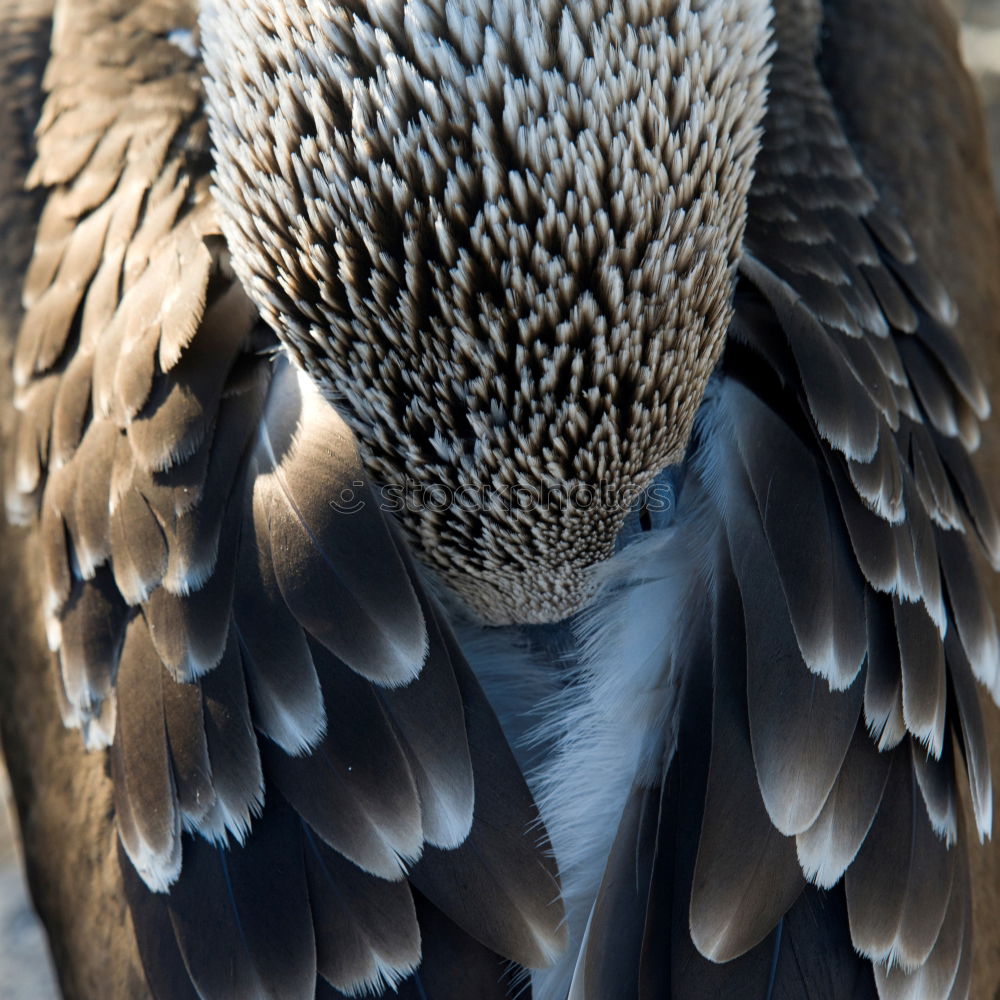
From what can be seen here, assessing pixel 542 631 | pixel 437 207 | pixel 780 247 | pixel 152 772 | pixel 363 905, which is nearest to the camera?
pixel 437 207

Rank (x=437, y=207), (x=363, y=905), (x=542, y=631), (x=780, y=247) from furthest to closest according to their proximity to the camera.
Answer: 1. (x=780, y=247)
2. (x=542, y=631)
3. (x=363, y=905)
4. (x=437, y=207)

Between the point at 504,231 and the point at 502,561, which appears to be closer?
the point at 504,231

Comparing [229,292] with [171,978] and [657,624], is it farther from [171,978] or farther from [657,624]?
[171,978]

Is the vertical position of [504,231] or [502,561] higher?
[504,231]

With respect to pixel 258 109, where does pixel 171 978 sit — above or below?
below

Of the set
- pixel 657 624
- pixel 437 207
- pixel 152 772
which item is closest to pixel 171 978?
pixel 152 772
